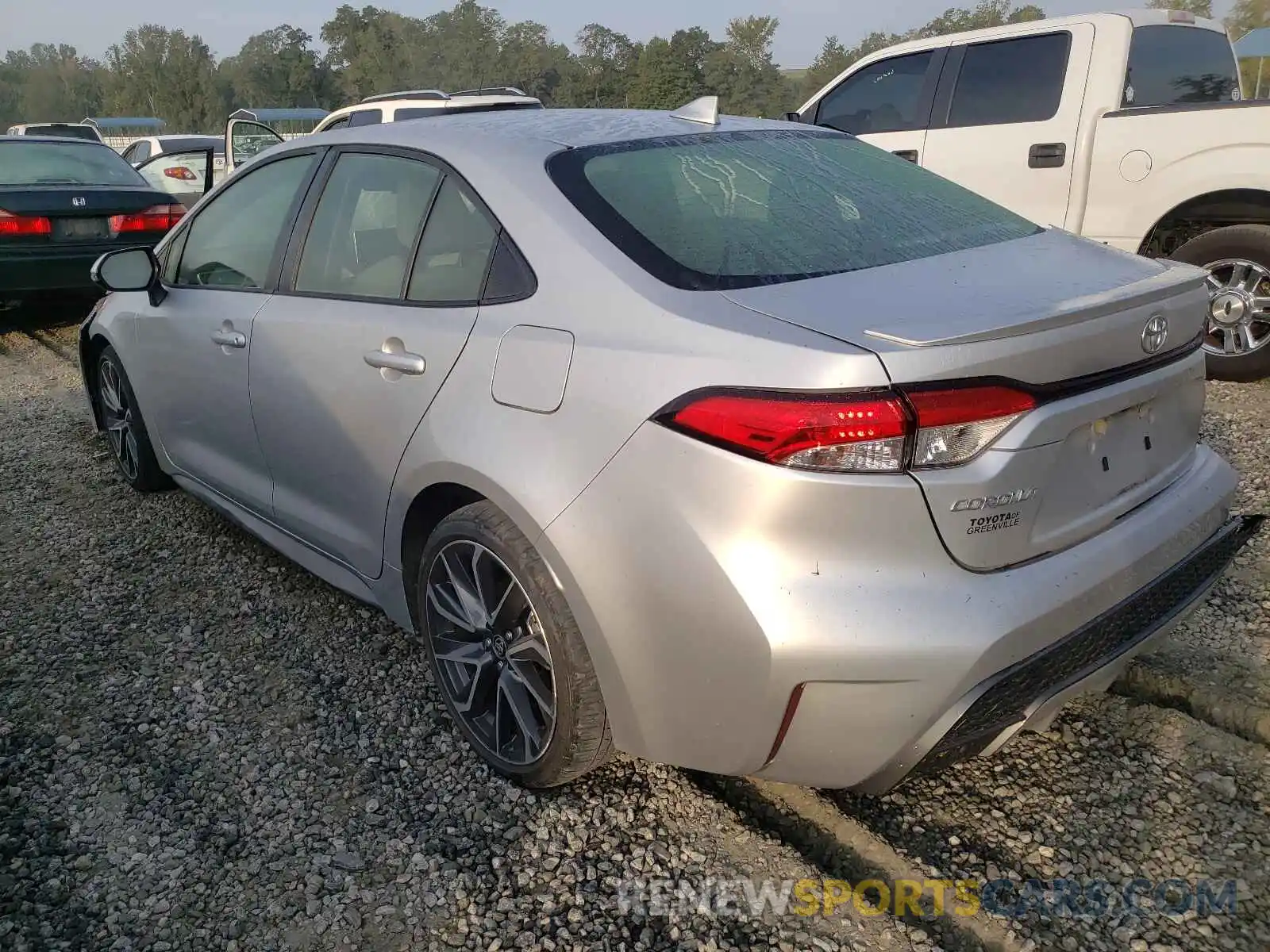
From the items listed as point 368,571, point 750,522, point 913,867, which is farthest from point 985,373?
point 368,571

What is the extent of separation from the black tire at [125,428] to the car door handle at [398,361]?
211 cm

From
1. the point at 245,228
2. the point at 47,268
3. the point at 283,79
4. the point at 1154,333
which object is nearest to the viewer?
the point at 1154,333

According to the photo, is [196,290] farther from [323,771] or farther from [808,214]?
[808,214]

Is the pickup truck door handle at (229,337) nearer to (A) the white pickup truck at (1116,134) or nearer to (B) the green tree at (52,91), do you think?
(A) the white pickup truck at (1116,134)

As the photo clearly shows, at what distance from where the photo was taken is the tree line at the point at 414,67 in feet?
146

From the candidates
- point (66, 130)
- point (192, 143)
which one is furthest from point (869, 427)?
point (66, 130)

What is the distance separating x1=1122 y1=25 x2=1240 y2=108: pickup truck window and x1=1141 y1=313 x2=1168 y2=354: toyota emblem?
4.35 meters

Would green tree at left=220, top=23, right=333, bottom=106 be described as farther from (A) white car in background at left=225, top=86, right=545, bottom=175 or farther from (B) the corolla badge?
(B) the corolla badge

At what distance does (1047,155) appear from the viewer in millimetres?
5902

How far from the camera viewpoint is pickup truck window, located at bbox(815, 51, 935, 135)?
21.9ft

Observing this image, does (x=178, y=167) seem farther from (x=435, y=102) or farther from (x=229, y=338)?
(x=229, y=338)

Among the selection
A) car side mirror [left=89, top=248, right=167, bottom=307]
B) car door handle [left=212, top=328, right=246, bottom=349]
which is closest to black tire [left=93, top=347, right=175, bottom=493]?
car side mirror [left=89, top=248, right=167, bottom=307]

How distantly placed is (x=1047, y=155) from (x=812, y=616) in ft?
16.8

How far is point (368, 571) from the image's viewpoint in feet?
9.56
